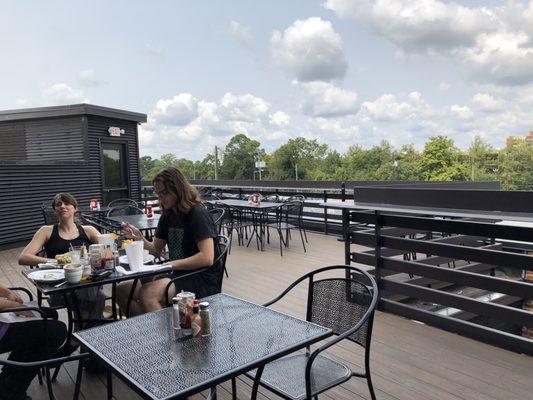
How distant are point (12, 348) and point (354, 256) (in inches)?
111

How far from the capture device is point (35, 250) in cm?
292

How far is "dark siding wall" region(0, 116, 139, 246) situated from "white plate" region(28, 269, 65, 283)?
6.49m

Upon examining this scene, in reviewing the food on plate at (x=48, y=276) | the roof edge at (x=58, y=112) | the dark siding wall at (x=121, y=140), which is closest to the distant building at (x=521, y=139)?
the dark siding wall at (x=121, y=140)

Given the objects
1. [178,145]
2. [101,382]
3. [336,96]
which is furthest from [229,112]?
[101,382]

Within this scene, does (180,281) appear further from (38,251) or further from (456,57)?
(456,57)

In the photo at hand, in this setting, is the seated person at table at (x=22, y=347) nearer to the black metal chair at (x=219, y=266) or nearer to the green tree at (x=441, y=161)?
the black metal chair at (x=219, y=266)

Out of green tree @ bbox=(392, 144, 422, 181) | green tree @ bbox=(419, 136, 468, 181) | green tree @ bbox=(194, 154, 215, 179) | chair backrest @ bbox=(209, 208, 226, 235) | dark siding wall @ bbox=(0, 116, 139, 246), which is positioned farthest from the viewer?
green tree @ bbox=(392, 144, 422, 181)

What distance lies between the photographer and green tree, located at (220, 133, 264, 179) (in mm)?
49959

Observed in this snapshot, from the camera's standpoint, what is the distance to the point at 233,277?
5109 millimetres

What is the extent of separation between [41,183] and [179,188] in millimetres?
7350

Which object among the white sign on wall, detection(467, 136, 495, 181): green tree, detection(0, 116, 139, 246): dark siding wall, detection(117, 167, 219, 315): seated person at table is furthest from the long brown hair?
detection(467, 136, 495, 181): green tree

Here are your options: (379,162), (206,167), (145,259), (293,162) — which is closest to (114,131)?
(145,259)

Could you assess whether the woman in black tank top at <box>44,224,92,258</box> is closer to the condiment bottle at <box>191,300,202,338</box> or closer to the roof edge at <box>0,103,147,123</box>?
the condiment bottle at <box>191,300,202,338</box>

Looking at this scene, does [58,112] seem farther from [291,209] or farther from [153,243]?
[153,243]
